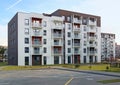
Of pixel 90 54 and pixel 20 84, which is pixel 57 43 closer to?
pixel 90 54

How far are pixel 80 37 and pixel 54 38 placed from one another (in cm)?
1081

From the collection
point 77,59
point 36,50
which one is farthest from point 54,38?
point 77,59

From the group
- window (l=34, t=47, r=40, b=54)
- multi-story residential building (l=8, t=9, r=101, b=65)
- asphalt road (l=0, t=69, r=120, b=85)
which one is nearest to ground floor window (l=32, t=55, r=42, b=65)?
multi-story residential building (l=8, t=9, r=101, b=65)

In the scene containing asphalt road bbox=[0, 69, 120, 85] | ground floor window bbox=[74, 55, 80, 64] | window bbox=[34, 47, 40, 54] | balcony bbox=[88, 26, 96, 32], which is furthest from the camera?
balcony bbox=[88, 26, 96, 32]

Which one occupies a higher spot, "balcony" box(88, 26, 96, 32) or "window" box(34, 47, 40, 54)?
"balcony" box(88, 26, 96, 32)

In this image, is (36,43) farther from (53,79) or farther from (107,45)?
(107,45)

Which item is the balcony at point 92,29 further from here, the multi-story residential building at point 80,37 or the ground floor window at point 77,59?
the ground floor window at point 77,59

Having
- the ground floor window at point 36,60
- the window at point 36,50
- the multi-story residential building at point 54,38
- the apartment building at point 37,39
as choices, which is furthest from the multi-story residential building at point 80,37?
the window at point 36,50

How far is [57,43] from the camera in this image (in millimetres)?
60906

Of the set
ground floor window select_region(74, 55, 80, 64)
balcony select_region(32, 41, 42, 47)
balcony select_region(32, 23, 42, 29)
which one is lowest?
ground floor window select_region(74, 55, 80, 64)

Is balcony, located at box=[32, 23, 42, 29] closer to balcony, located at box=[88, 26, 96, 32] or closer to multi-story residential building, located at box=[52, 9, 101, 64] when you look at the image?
multi-story residential building, located at box=[52, 9, 101, 64]

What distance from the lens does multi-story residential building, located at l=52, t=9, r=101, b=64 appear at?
6494 centimetres

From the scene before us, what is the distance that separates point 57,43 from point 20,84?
45.3 m

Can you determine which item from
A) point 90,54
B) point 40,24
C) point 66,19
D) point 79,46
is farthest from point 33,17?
point 90,54
